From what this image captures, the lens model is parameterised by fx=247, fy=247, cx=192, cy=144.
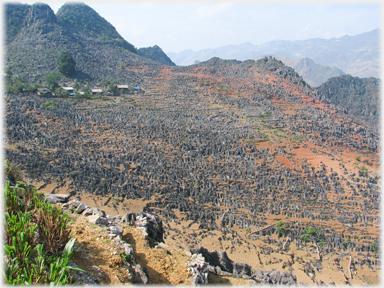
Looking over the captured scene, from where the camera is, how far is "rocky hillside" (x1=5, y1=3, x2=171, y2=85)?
169 feet

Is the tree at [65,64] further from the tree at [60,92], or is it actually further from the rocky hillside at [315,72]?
the rocky hillside at [315,72]

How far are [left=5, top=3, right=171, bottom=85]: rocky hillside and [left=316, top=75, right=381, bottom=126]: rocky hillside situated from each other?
157 feet

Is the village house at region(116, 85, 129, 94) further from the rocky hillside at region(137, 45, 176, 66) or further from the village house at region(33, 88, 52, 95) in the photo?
the rocky hillside at region(137, 45, 176, 66)

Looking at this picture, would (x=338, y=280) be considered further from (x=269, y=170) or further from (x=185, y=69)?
(x=185, y=69)

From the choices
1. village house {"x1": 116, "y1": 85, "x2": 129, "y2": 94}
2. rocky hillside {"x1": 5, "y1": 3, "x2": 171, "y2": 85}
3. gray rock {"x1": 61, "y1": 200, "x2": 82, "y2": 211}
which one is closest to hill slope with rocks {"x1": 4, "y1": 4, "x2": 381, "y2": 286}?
gray rock {"x1": 61, "y1": 200, "x2": 82, "y2": 211}

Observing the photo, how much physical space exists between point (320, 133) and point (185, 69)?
38806mm

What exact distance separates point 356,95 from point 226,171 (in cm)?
5884

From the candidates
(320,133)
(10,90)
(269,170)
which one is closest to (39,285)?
(269,170)

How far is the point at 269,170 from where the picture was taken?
22688 mm

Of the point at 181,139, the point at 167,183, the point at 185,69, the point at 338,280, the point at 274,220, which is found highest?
the point at 185,69

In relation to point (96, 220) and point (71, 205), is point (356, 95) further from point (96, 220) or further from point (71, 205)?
point (96, 220)

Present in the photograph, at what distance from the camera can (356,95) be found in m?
63.3

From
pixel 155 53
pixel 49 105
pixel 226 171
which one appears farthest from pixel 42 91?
pixel 155 53

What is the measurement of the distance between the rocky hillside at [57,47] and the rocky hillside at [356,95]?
4783 cm
